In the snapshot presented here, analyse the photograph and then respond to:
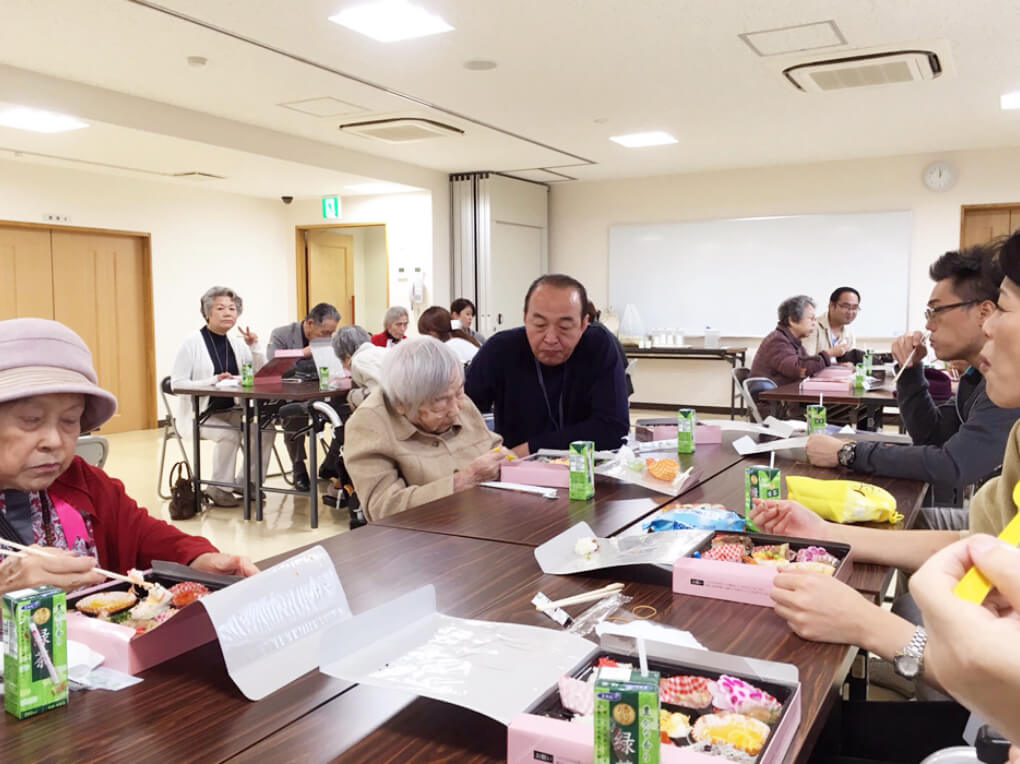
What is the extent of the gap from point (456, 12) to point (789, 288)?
605 centimetres

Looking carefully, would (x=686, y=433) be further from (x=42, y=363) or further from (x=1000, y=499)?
(x=42, y=363)

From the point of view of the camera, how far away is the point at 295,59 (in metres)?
5.00

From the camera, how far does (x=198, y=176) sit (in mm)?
8164

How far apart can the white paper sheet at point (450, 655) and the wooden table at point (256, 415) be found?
12.2ft

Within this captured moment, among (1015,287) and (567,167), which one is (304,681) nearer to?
(1015,287)

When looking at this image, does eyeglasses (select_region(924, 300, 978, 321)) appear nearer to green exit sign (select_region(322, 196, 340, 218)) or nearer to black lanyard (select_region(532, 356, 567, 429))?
black lanyard (select_region(532, 356, 567, 429))

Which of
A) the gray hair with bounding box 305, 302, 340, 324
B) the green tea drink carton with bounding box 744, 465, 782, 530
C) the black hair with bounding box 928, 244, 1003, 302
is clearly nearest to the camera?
the green tea drink carton with bounding box 744, 465, 782, 530

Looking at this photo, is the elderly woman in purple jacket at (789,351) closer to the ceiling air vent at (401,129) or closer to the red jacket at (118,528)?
the ceiling air vent at (401,129)

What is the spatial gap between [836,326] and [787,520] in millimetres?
5872

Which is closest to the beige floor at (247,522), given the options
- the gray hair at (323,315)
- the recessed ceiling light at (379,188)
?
the gray hair at (323,315)

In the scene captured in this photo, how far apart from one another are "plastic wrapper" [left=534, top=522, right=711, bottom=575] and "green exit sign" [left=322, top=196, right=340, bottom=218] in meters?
8.70

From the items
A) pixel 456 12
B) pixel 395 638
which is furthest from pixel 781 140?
pixel 395 638

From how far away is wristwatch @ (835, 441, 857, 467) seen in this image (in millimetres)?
2521

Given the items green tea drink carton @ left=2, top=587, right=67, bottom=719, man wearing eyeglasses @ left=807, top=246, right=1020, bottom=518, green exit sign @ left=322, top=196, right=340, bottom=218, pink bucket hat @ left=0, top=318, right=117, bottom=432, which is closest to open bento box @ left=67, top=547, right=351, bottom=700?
green tea drink carton @ left=2, top=587, right=67, bottom=719
